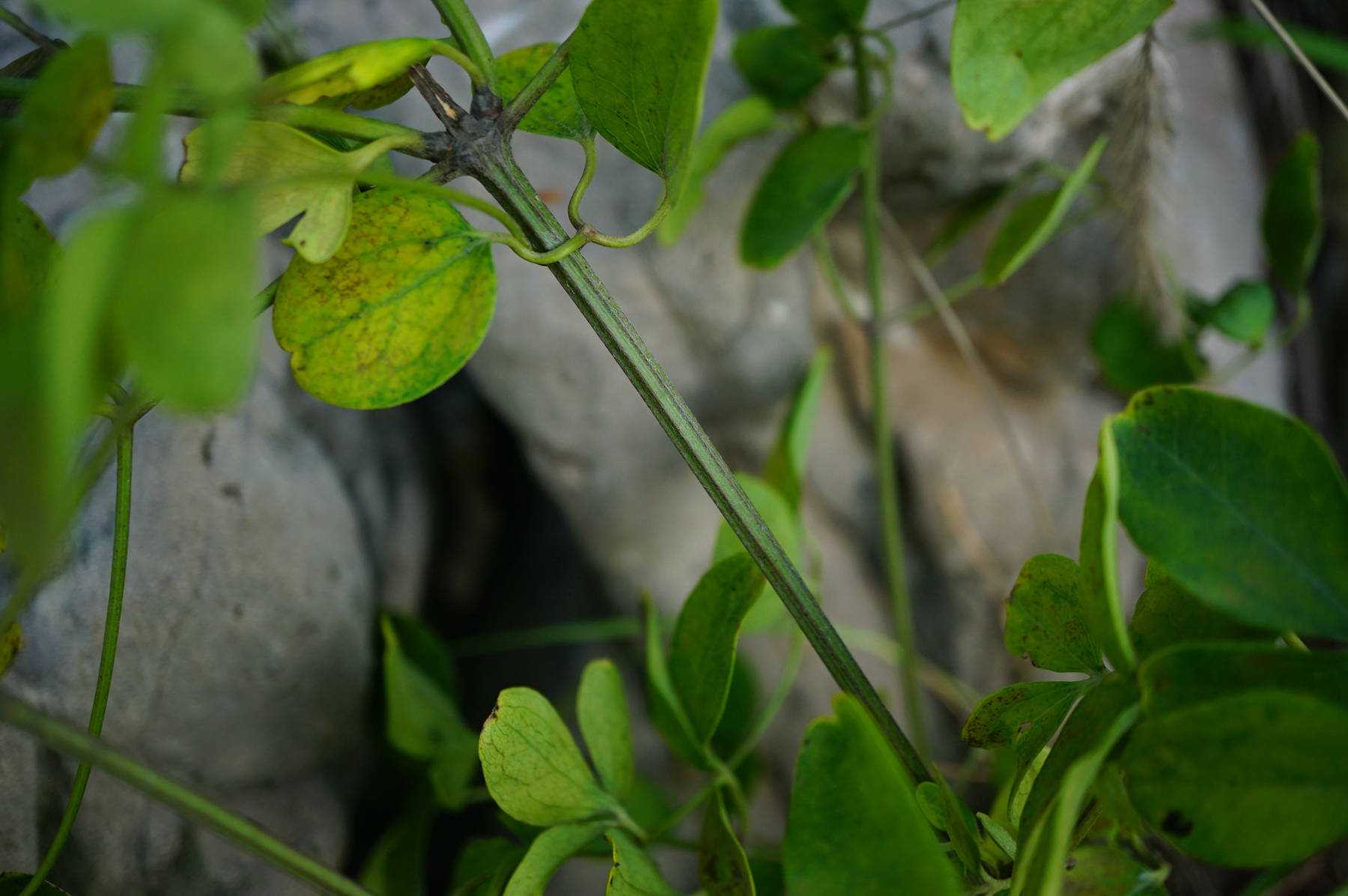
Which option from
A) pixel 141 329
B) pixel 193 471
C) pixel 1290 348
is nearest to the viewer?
pixel 141 329

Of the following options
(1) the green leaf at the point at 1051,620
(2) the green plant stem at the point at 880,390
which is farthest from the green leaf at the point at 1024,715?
(2) the green plant stem at the point at 880,390

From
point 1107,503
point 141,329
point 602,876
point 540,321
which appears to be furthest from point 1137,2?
point 602,876

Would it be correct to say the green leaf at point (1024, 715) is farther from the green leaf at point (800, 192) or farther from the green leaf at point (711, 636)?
the green leaf at point (800, 192)

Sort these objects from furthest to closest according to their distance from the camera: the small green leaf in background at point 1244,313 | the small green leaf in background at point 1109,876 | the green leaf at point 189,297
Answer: the small green leaf in background at point 1244,313 → the small green leaf in background at point 1109,876 → the green leaf at point 189,297

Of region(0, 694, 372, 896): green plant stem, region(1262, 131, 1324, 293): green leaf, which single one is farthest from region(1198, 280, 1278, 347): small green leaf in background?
region(0, 694, 372, 896): green plant stem

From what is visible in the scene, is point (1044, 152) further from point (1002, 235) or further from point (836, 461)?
point (836, 461)

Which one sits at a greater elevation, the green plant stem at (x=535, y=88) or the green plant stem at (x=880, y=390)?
the green plant stem at (x=535, y=88)

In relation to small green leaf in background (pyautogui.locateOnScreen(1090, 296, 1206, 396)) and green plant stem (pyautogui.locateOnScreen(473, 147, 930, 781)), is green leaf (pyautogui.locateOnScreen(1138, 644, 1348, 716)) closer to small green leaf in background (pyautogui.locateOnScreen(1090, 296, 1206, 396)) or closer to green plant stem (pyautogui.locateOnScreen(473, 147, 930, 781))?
green plant stem (pyautogui.locateOnScreen(473, 147, 930, 781))
